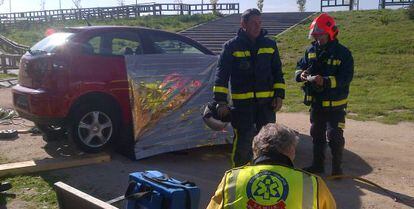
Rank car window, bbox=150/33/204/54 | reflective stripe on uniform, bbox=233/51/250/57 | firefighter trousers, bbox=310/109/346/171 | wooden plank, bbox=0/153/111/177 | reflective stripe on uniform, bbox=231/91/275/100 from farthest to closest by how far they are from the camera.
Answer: car window, bbox=150/33/204/54, wooden plank, bbox=0/153/111/177, firefighter trousers, bbox=310/109/346/171, reflective stripe on uniform, bbox=231/91/275/100, reflective stripe on uniform, bbox=233/51/250/57

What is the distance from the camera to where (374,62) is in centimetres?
1572

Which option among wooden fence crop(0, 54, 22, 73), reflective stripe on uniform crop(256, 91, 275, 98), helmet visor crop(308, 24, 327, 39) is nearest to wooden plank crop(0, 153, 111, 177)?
reflective stripe on uniform crop(256, 91, 275, 98)

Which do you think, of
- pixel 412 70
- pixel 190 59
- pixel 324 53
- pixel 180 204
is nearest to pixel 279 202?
pixel 180 204

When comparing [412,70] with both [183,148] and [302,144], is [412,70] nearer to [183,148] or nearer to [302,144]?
[302,144]

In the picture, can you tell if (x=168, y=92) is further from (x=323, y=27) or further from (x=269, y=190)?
(x=269, y=190)

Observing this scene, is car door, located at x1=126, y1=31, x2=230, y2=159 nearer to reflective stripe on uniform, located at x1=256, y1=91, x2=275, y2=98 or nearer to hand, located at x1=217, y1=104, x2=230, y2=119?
hand, located at x1=217, y1=104, x2=230, y2=119

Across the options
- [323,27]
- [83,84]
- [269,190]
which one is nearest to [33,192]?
[83,84]

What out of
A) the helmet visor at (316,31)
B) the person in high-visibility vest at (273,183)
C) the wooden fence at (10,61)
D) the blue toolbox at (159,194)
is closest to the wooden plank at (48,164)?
the blue toolbox at (159,194)

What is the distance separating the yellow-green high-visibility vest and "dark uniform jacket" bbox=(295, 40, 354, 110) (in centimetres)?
299

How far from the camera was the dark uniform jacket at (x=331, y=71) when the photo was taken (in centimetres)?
531

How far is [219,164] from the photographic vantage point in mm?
6332

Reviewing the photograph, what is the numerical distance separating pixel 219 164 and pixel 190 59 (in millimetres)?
1404

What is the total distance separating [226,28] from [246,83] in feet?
76.8

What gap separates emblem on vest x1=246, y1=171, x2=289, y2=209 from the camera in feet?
7.92
